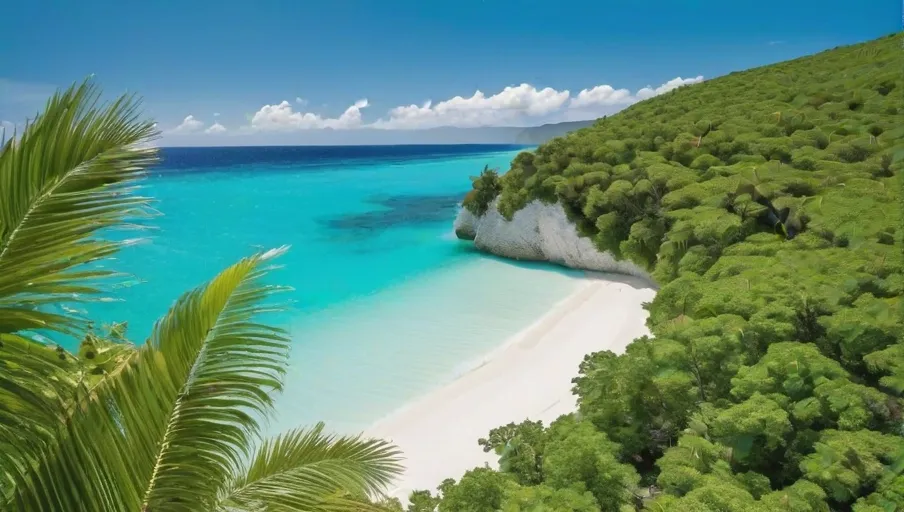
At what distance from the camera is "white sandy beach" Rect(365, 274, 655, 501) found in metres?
8.77

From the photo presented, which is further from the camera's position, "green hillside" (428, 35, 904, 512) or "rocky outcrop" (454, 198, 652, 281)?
"rocky outcrop" (454, 198, 652, 281)

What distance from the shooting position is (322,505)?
3213 mm

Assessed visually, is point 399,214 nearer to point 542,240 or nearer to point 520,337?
point 542,240

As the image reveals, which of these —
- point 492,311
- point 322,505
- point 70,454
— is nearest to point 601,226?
point 492,311

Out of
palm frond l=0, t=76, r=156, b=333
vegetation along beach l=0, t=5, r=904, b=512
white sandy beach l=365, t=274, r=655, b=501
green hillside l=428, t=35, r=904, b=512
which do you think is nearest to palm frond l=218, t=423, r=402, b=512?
vegetation along beach l=0, t=5, r=904, b=512

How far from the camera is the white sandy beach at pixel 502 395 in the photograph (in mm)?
8773

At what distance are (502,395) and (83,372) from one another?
28.9 ft

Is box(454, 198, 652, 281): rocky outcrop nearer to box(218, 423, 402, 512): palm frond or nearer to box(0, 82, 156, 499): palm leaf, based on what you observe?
box(218, 423, 402, 512): palm frond

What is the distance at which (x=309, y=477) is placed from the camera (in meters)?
3.44

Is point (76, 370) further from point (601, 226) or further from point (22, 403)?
point (601, 226)

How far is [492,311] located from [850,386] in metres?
10.9

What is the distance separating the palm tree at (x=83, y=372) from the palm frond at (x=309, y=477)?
22 cm

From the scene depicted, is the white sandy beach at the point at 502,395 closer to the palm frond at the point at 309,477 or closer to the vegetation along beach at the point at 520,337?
the vegetation along beach at the point at 520,337

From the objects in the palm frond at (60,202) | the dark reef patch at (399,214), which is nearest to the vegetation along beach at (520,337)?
the palm frond at (60,202)
